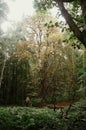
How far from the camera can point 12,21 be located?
106 ft

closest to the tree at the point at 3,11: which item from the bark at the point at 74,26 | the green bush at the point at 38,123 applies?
the green bush at the point at 38,123

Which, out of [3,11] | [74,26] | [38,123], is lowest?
[38,123]

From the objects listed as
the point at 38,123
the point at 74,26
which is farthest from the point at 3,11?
the point at 74,26

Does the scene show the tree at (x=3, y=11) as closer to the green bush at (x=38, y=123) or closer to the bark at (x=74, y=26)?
the green bush at (x=38, y=123)

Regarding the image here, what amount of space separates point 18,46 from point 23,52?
980 mm

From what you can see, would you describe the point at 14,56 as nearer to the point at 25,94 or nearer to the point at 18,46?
the point at 18,46

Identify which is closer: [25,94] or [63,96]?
[25,94]

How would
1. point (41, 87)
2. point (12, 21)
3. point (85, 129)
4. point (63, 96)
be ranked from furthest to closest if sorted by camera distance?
point (63, 96) < point (12, 21) < point (41, 87) < point (85, 129)

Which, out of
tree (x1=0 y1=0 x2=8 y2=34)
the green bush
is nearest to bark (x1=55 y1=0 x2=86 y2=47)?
the green bush

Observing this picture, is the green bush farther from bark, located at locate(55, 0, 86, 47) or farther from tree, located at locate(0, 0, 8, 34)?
tree, located at locate(0, 0, 8, 34)

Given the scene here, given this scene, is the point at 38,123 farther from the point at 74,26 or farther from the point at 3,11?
the point at 3,11

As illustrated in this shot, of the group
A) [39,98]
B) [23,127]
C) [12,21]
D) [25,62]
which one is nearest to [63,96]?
[39,98]

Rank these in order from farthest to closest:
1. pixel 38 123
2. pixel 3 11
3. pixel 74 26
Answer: pixel 3 11 < pixel 38 123 < pixel 74 26

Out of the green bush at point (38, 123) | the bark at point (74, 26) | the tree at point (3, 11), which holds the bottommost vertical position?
the green bush at point (38, 123)
